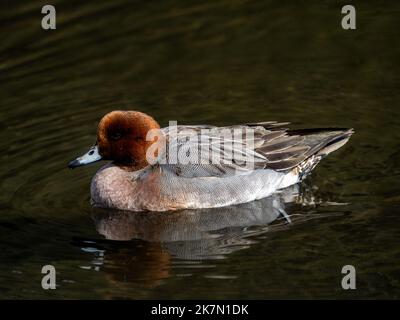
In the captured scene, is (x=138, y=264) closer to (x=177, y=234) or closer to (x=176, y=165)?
(x=177, y=234)

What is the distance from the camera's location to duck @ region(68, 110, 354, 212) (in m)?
9.82

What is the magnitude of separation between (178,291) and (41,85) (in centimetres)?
457

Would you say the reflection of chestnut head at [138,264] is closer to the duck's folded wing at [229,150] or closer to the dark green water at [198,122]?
the dark green water at [198,122]

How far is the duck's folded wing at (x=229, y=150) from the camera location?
32.2 ft

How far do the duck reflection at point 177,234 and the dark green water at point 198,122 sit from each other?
19mm

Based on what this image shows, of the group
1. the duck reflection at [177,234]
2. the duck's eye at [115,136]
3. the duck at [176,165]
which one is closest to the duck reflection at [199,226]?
the duck reflection at [177,234]

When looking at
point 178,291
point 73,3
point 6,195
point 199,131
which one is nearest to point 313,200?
point 199,131

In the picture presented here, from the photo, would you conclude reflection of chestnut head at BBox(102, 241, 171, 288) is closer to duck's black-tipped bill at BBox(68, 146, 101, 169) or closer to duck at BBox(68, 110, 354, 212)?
duck at BBox(68, 110, 354, 212)

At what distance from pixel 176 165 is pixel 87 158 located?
84 centimetres

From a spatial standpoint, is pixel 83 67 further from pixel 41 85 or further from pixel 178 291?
pixel 178 291

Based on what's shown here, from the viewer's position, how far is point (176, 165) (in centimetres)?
983

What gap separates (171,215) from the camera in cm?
979

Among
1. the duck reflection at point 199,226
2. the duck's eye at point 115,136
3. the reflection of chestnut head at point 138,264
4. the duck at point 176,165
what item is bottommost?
the reflection of chestnut head at point 138,264

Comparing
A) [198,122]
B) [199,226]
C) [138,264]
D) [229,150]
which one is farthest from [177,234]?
[198,122]
